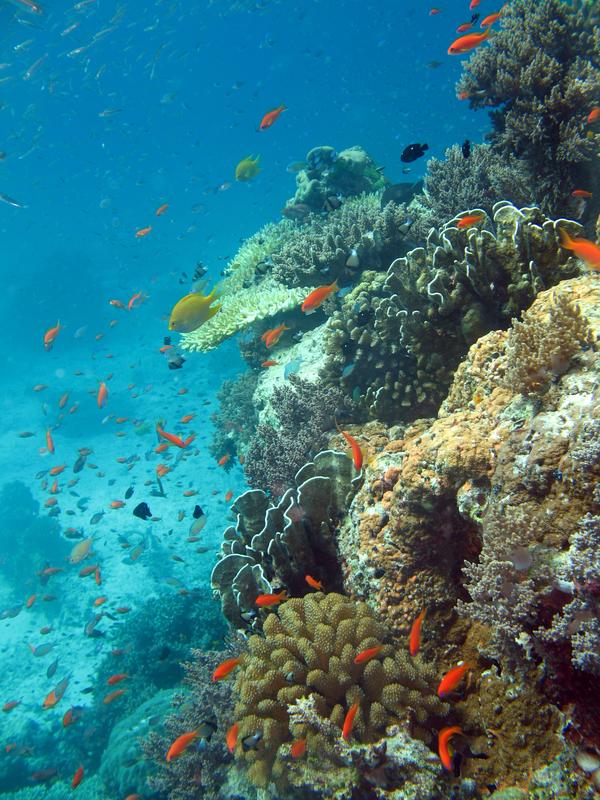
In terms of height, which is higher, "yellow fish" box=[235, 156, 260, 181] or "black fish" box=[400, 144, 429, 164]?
"yellow fish" box=[235, 156, 260, 181]

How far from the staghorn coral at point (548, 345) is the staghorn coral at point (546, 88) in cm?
452

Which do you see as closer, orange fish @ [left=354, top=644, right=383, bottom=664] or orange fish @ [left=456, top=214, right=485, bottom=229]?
orange fish @ [left=354, top=644, right=383, bottom=664]

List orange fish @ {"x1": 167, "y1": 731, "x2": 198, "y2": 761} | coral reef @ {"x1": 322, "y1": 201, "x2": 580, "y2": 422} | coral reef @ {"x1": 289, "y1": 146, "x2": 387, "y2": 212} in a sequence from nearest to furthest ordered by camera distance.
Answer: coral reef @ {"x1": 322, "y1": 201, "x2": 580, "y2": 422} → orange fish @ {"x1": 167, "y1": 731, "x2": 198, "y2": 761} → coral reef @ {"x1": 289, "y1": 146, "x2": 387, "y2": 212}

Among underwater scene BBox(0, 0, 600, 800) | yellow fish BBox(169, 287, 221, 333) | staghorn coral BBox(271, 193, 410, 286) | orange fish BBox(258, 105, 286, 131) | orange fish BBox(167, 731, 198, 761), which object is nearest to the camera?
underwater scene BBox(0, 0, 600, 800)

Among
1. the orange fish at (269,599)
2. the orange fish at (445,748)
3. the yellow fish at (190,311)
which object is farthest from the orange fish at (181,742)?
the yellow fish at (190,311)

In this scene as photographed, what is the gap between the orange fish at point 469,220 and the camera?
4.68 m

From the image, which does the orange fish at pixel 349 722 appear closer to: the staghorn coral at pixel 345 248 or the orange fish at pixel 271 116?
the staghorn coral at pixel 345 248

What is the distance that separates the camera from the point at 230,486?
18312 mm

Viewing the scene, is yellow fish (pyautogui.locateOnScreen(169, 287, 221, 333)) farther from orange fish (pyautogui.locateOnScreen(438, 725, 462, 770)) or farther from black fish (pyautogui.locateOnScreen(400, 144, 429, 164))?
orange fish (pyautogui.locateOnScreen(438, 725, 462, 770))

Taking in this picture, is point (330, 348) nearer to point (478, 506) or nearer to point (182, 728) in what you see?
point (478, 506)

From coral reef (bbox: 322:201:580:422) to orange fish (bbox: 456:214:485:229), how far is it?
0.24 ft

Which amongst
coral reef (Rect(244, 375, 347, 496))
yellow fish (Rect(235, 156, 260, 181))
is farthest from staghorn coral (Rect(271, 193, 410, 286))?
yellow fish (Rect(235, 156, 260, 181))

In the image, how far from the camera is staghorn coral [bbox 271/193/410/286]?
7965 mm

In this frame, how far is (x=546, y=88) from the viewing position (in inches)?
253
